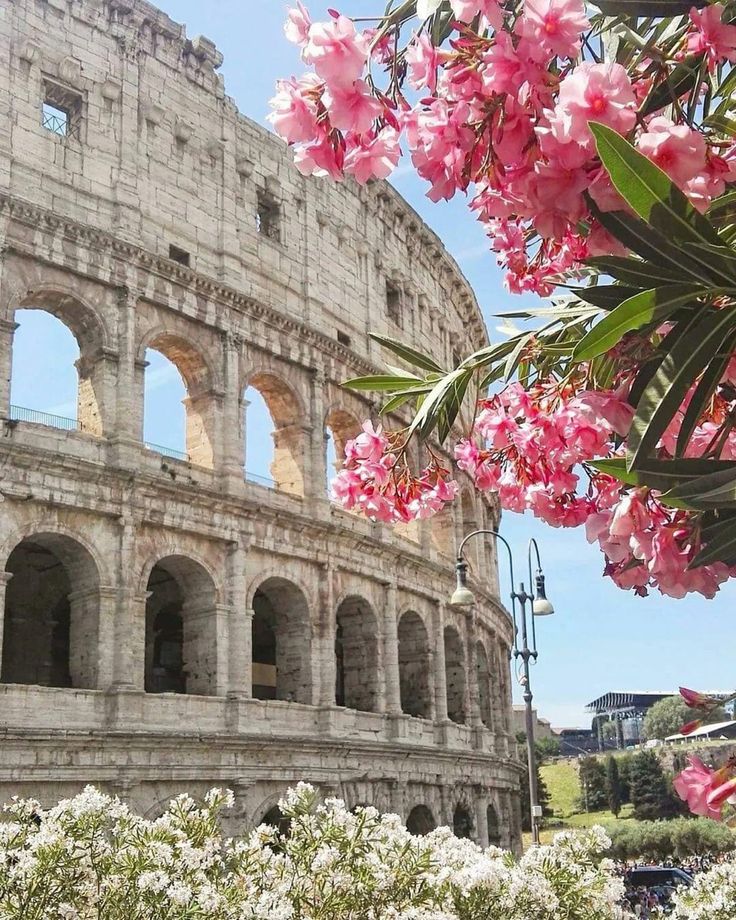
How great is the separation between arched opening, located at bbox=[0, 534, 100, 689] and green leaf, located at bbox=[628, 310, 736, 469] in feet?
53.1

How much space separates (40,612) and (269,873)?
44.0ft

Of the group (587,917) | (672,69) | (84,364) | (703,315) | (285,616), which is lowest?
(587,917)

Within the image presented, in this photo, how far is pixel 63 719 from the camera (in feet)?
53.8

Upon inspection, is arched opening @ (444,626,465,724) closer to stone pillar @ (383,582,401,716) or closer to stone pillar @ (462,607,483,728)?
stone pillar @ (462,607,483,728)

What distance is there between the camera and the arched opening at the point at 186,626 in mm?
19250

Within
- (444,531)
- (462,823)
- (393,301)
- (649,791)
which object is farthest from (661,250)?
(649,791)

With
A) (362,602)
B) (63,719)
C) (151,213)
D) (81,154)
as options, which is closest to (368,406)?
(362,602)

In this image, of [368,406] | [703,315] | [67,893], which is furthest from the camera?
[368,406]

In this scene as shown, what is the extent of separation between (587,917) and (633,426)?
679 cm

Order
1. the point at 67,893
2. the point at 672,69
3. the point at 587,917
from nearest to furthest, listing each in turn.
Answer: the point at 672,69, the point at 67,893, the point at 587,917

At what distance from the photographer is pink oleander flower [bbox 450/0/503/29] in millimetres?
2555

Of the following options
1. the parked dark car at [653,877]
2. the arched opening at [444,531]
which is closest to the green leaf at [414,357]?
the arched opening at [444,531]

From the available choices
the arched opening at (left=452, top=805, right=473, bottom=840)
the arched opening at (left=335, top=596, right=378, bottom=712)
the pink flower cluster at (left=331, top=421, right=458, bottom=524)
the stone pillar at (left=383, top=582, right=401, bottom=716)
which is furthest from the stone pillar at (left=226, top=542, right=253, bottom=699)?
the pink flower cluster at (left=331, top=421, right=458, bottom=524)

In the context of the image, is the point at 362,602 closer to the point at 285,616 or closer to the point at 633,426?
the point at 285,616
